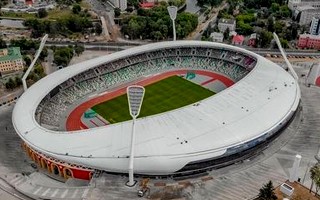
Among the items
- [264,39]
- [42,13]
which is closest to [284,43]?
[264,39]

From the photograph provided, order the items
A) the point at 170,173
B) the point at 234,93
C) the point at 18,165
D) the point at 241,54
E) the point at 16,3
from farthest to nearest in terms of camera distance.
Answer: the point at 16,3 < the point at 241,54 < the point at 234,93 < the point at 18,165 < the point at 170,173

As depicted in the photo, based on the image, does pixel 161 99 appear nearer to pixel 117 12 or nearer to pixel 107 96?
pixel 107 96

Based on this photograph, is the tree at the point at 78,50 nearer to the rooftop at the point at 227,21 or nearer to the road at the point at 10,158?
the road at the point at 10,158

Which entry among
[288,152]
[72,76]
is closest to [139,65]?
[72,76]

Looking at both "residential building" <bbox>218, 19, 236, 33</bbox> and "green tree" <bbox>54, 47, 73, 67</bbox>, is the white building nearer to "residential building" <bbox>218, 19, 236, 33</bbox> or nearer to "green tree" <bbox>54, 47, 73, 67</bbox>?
"residential building" <bbox>218, 19, 236, 33</bbox>

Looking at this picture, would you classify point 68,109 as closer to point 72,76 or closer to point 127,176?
point 72,76

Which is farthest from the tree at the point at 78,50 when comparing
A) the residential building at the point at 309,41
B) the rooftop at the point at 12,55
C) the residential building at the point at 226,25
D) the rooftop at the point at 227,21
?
the residential building at the point at 309,41
